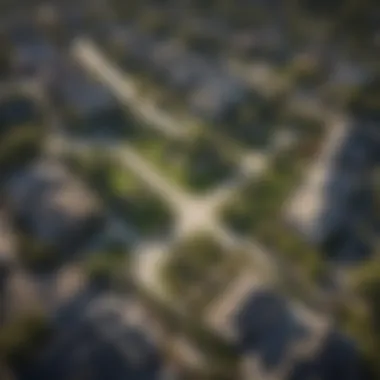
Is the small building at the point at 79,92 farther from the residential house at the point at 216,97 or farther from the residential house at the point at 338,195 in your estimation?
the residential house at the point at 338,195

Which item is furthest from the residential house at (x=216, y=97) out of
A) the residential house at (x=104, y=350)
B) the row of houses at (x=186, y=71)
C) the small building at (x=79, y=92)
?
the residential house at (x=104, y=350)

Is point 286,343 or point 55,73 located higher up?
point 55,73

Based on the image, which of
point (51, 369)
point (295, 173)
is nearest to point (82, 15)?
point (295, 173)

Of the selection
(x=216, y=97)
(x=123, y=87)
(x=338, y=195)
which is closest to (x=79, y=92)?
(x=123, y=87)

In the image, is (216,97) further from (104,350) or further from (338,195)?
(104,350)

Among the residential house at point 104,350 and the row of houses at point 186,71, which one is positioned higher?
the row of houses at point 186,71

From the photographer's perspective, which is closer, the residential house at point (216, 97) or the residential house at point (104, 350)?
the residential house at point (104, 350)

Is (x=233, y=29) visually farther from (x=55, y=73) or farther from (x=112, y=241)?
(x=112, y=241)

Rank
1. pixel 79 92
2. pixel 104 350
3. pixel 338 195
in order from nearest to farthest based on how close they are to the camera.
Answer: pixel 104 350 → pixel 338 195 → pixel 79 92
